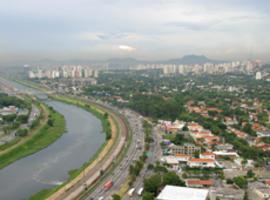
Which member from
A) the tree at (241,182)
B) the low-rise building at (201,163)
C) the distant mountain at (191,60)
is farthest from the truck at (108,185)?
the distant mountain at (191,60)

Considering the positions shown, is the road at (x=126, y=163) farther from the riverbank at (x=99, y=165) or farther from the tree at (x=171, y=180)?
the tree at (x=171, y=180)

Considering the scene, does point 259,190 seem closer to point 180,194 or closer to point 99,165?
point 180,194

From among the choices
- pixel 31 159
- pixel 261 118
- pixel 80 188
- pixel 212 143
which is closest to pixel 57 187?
pixel 80 188

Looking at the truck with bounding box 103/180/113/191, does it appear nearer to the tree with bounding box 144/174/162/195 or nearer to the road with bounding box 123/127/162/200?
the road with bounding box 123/127/162/200

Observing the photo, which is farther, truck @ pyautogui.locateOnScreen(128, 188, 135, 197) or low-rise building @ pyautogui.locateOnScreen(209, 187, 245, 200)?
truck @ pyautogui.locateOnScreen(128, 188, 135, 197)

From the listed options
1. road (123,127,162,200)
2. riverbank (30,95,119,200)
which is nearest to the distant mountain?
riverbank (30,95,119,200)

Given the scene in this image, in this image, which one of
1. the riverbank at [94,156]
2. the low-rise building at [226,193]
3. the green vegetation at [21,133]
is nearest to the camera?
the low-rise building at [226,193]
